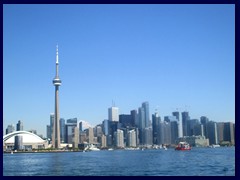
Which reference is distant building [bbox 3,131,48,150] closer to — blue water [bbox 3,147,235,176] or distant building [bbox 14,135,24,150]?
distant building [bbox 14,135,24,150]

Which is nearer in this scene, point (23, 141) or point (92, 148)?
point (23, 141)

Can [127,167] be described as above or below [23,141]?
above

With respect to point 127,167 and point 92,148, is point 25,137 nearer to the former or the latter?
point 92,148

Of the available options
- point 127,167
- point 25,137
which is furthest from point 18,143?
point 127,167

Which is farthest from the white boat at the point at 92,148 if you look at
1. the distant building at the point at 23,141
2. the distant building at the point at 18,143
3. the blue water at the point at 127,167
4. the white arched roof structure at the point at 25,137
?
the blue water at the point at 127,167

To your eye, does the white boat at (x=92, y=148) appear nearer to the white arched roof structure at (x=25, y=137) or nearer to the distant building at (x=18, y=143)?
the white arched roof structure at (x=25, y=137)

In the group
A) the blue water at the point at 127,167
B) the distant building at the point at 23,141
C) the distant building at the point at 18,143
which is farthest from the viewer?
the distant building at the point at 23,141

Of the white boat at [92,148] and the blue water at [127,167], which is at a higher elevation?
the blue water at [127,167]
